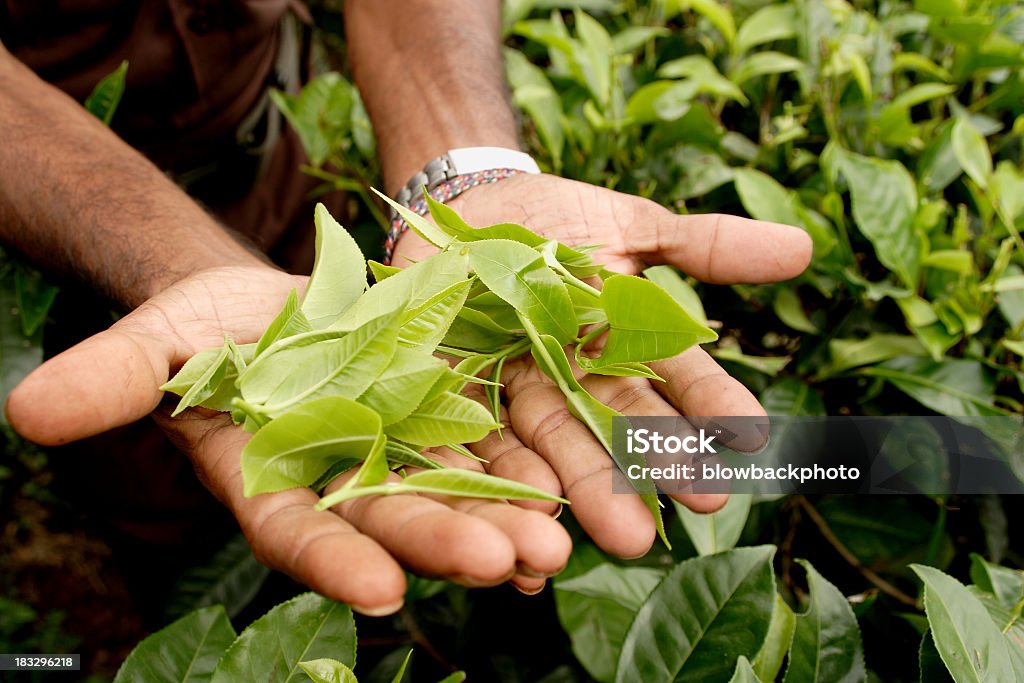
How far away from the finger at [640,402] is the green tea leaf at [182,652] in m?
0.48

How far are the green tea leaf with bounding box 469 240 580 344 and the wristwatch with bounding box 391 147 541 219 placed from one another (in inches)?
14.3

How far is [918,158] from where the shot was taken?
1202 millimetres

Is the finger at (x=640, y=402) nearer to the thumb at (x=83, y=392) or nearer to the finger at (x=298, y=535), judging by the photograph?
the finger at (x=298, y=535)

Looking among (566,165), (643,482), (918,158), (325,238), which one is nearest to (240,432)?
(325,238)

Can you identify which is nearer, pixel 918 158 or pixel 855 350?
pixel 855 350

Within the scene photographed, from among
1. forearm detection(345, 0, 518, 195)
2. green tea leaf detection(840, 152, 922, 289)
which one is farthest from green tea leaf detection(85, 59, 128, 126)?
green tea leaf detection(840, 152, 922, 289)

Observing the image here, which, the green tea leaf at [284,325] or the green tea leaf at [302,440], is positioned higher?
the green tea leaf at [284,325]

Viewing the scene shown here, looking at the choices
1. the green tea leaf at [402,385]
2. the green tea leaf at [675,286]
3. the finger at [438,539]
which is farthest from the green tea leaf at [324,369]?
the green tea leaf at [675,286]

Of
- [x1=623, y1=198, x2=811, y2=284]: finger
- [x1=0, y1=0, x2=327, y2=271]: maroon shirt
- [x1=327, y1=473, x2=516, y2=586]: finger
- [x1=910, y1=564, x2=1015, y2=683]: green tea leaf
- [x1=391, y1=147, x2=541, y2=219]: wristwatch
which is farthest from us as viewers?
[x1=0, y1=0, x2=327, y2=271]: maroon shirt

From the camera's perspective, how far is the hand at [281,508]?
0.57 meters

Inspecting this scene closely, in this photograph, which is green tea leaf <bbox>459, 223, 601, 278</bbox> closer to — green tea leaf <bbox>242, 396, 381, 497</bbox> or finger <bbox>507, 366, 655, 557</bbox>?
finger <bbox>507, 366, 655, 557</bbox>

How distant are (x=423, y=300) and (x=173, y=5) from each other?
863 mm

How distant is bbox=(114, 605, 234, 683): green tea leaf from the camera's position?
77 cm

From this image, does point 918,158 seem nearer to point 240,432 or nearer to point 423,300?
point 423,300
